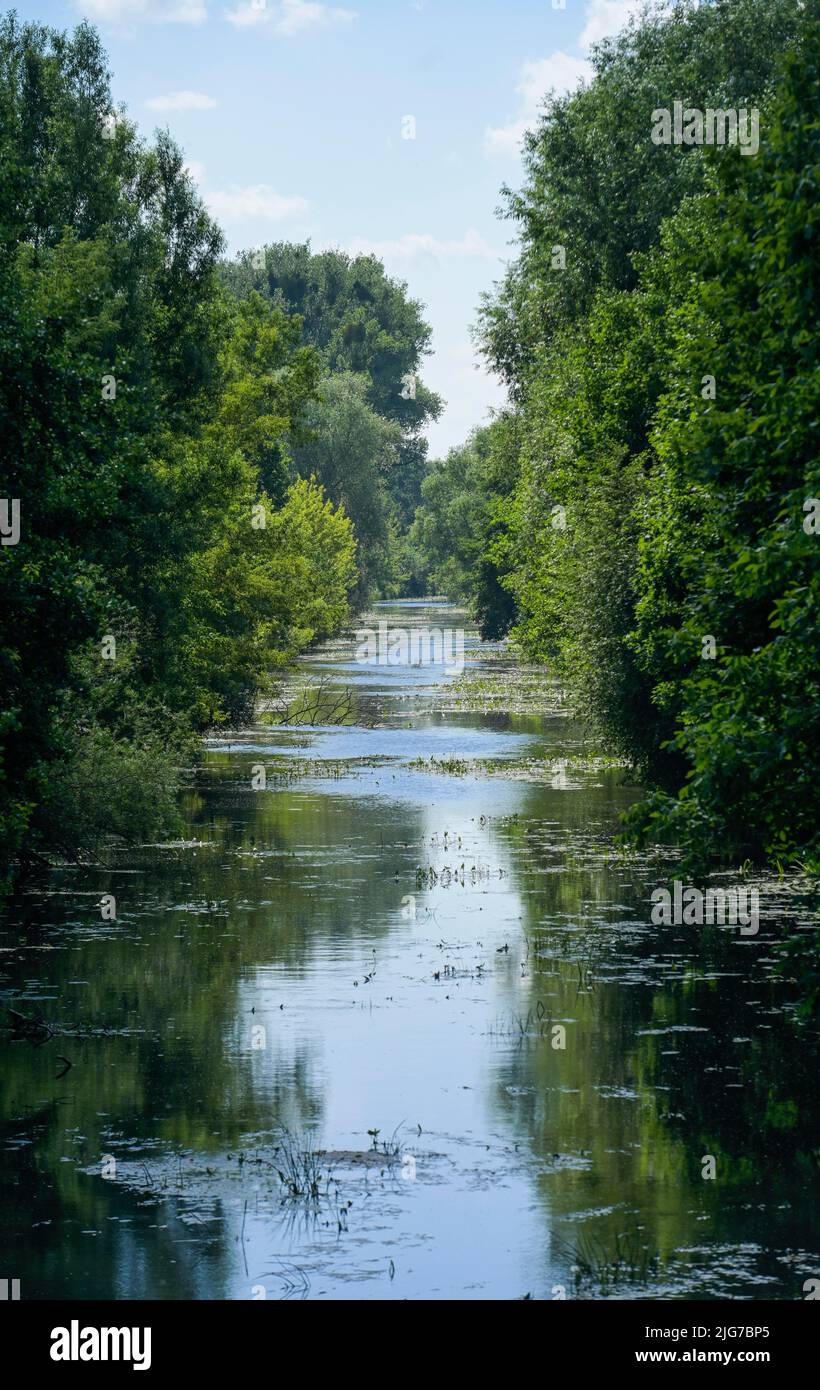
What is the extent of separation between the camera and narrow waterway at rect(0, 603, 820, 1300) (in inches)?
559

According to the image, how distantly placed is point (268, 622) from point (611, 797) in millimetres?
15869

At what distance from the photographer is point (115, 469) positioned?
2586 centimetres

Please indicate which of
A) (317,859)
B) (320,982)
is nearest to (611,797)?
(317,859)

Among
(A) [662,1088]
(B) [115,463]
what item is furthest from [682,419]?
(A) [662,1088]

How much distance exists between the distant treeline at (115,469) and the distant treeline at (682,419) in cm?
805

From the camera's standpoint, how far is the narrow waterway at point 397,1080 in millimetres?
14188

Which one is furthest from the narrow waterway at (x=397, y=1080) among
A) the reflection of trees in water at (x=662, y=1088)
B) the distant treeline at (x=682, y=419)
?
the distant treeline at (x=682, y=419)

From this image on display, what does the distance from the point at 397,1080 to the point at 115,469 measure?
11.1 m

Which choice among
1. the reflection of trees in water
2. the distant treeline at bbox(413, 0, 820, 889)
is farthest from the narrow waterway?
the distant treeline at bbox(413, 0, 820, 889)

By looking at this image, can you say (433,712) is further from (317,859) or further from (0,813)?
(0,813)

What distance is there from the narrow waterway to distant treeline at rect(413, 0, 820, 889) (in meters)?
2.76

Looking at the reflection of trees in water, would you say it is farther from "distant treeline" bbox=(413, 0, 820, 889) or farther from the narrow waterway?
"distant treeline" bbox=(413, 0, 820, 889)

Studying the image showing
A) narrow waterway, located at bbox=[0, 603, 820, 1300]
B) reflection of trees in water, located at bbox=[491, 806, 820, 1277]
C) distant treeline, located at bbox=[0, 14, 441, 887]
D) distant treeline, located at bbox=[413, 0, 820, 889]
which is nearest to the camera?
narrow waterway, located at bbox=[0, 603, 820, 1300]
